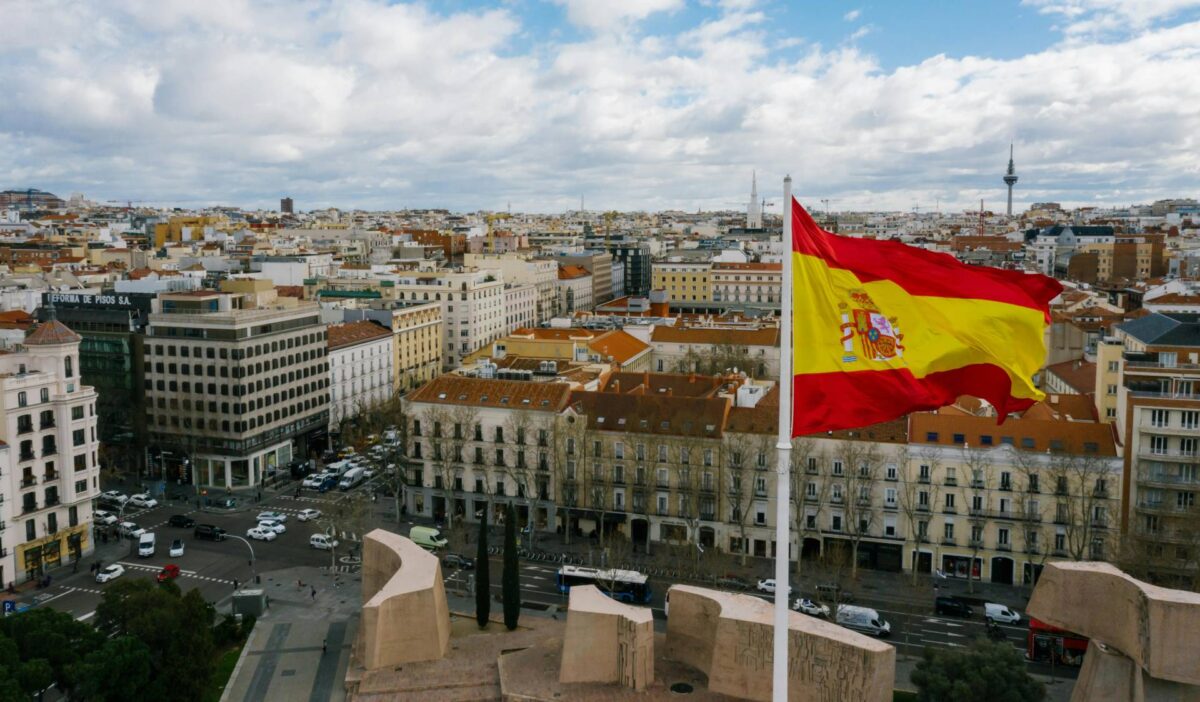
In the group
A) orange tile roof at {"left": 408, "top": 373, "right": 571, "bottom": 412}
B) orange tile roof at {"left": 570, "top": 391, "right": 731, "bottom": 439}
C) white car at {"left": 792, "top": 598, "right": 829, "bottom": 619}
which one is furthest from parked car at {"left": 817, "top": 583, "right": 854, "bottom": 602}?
orange tile roof at {"left": 408, "top": 373, "right": 571, "bottom": 412}

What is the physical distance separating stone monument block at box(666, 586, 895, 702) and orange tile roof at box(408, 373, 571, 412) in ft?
108

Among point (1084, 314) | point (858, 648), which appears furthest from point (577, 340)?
point (858, 648)

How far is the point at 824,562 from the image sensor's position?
65.1 metres

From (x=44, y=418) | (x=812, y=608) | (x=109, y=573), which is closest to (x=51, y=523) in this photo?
(x=109, y=573)

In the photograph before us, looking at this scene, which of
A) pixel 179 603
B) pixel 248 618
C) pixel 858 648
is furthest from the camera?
pixel 248 618

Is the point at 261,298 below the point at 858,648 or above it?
above

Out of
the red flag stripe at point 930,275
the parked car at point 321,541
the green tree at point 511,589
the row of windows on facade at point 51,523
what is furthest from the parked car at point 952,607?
the row of windows on facade at point 51,523

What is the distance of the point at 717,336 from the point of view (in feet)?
389

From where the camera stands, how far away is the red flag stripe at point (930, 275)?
65.3ft

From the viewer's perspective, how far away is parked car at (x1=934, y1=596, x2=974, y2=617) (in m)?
58.3

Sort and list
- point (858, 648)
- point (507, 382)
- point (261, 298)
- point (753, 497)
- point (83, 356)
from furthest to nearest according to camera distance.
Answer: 1. point (261, 298)
2. point (83, 356)
3. point (507, 382)
4. point (753, 497)
5. point (858, 648)

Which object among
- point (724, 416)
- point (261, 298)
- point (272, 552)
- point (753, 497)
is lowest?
point (272, 552)

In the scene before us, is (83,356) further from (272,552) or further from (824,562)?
(824,562)

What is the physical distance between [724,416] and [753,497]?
593 centimetres
